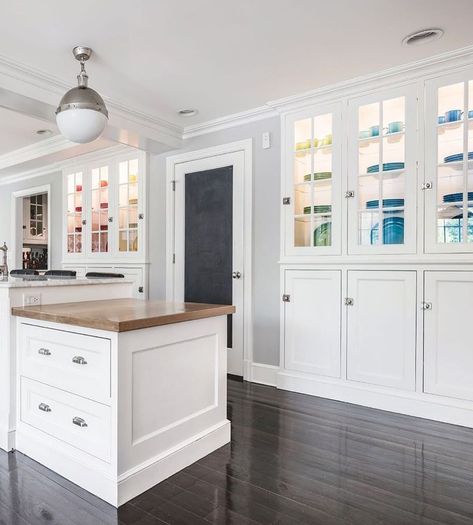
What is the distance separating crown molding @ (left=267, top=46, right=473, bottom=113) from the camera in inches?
106

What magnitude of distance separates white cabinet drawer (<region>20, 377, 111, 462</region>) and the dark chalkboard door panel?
1.96 metres

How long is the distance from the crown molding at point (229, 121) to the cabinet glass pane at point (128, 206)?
0.88 meters

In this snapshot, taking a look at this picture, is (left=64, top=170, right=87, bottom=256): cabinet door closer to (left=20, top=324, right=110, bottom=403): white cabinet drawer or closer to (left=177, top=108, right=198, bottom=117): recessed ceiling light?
(left=177, top=108, right=198, bottom=117): recessed ceiling light

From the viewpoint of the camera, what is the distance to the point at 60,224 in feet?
18.3

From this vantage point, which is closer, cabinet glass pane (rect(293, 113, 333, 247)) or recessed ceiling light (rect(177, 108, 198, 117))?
cabinet glass pane (rect(293, 113, 333, 247))

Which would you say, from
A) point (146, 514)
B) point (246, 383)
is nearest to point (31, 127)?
point (246, 383)

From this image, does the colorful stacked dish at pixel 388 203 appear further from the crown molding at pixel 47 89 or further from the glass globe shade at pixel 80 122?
the crown molding at pixel 47 89

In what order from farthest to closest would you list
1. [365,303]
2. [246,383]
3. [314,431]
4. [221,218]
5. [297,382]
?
[221,218] → [246,383] → [297,382] → [365,303] → [314,431]

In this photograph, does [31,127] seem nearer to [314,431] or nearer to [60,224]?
[60,224]

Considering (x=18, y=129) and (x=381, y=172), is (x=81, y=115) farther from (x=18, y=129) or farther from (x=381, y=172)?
(x=18, y=129)

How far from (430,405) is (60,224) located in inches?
195

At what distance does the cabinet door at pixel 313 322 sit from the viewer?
10.6 ft

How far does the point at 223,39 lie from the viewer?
2.53 m

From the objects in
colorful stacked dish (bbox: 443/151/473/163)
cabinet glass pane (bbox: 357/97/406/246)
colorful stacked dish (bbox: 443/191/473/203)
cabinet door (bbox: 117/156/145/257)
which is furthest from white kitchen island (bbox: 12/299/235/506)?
cabinet door (bbox: 117/156/145/257)
